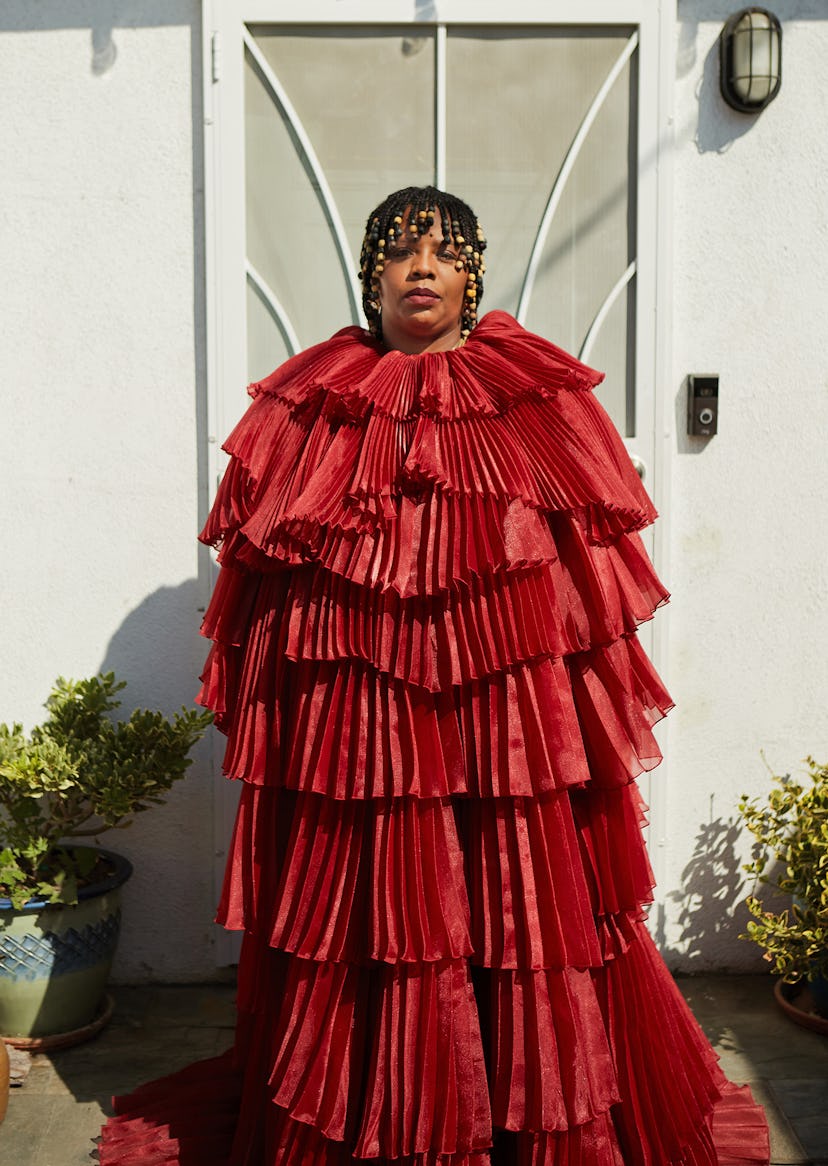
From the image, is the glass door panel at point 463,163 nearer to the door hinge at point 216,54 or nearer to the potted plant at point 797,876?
the door hinge at point 216,54

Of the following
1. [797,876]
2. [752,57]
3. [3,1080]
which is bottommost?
[3,1080]

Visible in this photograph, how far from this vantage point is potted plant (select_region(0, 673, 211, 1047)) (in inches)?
122

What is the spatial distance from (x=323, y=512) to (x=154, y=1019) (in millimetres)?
1966

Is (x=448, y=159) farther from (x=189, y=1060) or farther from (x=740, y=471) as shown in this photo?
(x=189, y=1060)

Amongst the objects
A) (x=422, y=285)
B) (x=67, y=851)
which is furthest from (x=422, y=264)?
(x=67, y=851)

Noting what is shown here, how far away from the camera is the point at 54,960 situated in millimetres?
3127

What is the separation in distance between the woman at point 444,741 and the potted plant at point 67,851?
85cm

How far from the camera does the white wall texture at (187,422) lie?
3.29 metres

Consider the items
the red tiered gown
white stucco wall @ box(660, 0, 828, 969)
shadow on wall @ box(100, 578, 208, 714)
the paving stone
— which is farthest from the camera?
shadow on wall @ box(100, 578, 208, 714)

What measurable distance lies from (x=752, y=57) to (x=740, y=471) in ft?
3.82

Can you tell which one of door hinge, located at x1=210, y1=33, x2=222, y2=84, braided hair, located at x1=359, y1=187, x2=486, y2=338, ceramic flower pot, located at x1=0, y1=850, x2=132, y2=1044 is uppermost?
door hinge, located at x1=210, y1=33, x2=222, y2=84

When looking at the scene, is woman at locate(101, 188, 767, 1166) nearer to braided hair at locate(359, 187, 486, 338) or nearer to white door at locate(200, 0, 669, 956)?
braided hair at locate(359, 187, 486, 338)

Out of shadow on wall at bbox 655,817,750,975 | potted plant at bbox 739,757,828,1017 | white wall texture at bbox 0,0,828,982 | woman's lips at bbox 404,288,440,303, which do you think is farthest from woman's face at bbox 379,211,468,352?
shadow on wall at bbox 655,817,750,975

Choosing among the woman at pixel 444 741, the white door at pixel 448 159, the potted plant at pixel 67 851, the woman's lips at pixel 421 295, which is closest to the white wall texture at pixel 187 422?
the white door at pixel 448 159
